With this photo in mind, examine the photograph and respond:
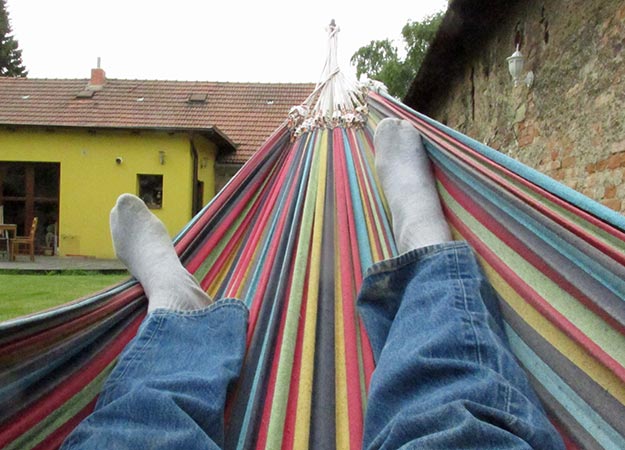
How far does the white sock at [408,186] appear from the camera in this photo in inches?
47.7

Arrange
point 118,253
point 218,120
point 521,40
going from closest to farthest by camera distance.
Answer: point 118,253 → point 521,40 → point 218,120

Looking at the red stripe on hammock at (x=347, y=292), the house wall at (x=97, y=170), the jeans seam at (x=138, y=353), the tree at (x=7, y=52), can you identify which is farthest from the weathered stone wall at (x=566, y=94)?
the tree at (x=7, y=52)

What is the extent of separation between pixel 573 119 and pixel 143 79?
8748 millimetres

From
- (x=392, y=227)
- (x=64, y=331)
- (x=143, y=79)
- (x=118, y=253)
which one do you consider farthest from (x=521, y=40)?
(x=143, y=79)

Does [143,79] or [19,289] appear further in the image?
[143,79]

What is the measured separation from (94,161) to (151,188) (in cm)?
89

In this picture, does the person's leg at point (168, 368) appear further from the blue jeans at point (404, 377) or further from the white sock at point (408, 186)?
the white sock at point (408, 186)

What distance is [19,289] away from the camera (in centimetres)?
479

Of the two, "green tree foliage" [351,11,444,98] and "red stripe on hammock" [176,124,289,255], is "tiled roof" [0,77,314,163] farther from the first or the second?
"red stripe on hammock" [176,124,289,255]

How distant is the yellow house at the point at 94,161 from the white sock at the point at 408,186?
7.18m

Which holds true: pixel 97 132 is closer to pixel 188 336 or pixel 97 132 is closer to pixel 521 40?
pixel 521 40

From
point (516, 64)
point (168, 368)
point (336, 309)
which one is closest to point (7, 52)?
point (516, 64)

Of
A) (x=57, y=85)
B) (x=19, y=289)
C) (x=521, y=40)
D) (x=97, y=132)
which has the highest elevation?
(x=57, y=85)

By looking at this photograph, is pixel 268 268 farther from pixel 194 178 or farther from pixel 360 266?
pixel 194 178
